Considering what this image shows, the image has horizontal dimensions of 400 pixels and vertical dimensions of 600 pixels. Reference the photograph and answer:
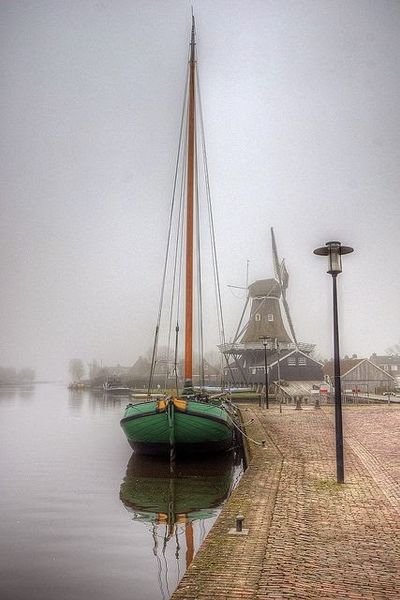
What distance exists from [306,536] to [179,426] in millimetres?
8758

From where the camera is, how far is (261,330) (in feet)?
185

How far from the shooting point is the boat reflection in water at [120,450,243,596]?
9062 millimetres

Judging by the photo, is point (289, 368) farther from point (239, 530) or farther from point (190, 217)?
point (239, 530)

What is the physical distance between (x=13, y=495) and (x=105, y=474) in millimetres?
3446

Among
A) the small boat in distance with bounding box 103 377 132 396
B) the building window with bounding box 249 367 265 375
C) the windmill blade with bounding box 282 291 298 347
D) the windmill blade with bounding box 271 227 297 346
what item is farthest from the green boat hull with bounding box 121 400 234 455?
the small boat in distance with bounding box 103 377 132 396

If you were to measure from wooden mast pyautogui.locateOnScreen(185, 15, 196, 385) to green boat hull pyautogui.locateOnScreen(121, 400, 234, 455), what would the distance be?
2.16 m

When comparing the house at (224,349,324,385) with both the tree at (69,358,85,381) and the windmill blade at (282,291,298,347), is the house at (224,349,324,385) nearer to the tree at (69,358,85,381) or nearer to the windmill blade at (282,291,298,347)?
the windmill blade at (282,291,298,347)

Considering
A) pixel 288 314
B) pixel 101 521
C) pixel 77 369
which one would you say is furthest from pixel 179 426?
pixel 77 369

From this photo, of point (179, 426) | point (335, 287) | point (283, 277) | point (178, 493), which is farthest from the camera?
point (283, 277)

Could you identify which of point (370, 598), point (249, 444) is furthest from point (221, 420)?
point (370, 598)

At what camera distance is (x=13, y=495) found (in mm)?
12594

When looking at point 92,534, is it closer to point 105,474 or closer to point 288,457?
point 288,457

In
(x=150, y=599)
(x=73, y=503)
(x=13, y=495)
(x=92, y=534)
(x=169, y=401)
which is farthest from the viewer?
(x=169, y=401)

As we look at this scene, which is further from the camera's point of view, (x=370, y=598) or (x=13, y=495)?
(x=13, y=495)
